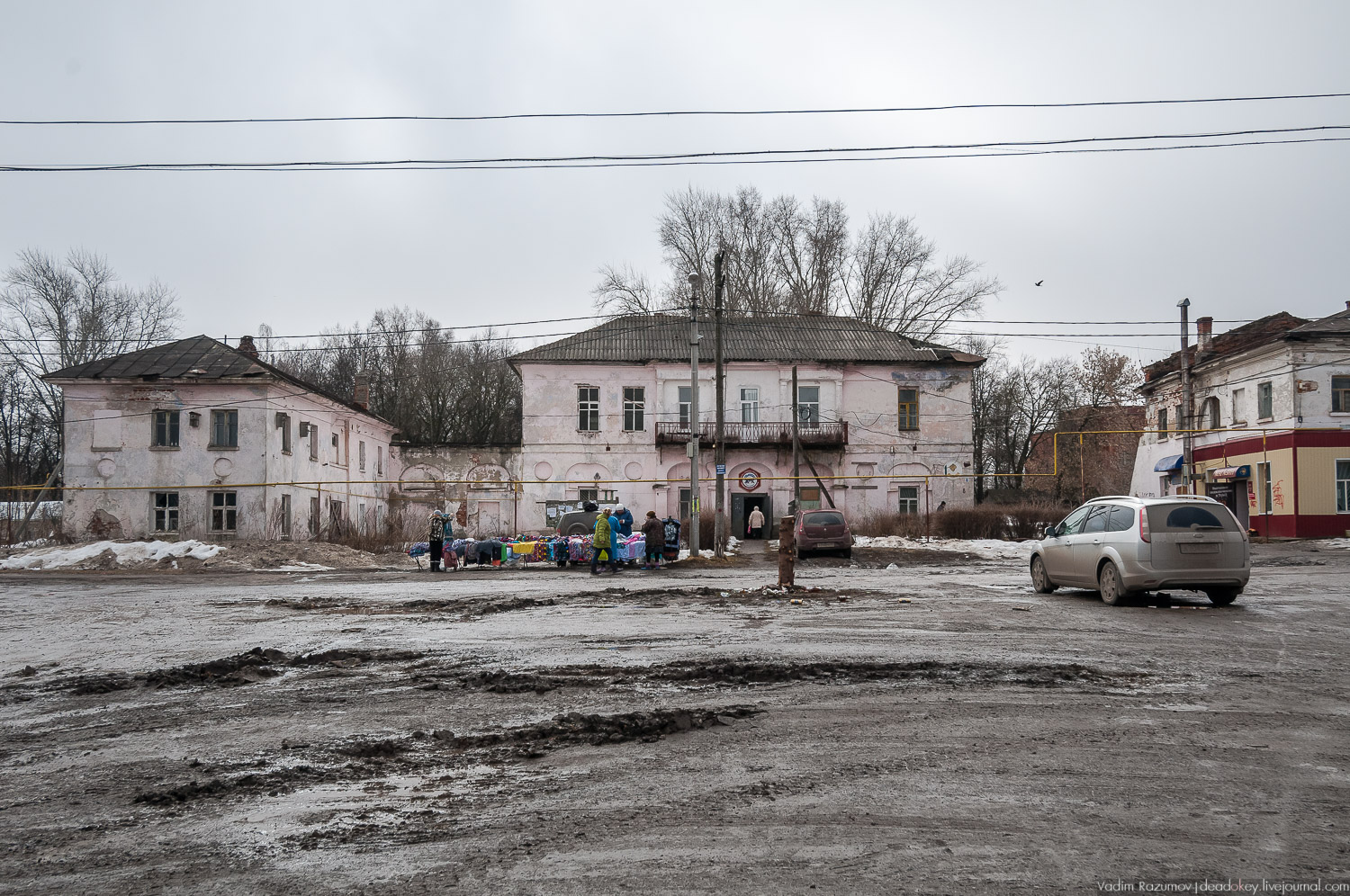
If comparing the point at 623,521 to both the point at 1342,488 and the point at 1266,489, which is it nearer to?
the point at 1266,489

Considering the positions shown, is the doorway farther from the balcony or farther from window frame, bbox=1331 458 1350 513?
window frame, bbox=1331 458 1350 513

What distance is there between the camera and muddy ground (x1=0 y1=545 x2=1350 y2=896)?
402 cm

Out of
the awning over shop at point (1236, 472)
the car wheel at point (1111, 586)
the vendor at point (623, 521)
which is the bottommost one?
the car wheel at point (1111, 586)

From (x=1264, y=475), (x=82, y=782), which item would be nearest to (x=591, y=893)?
(x=82, y=782)

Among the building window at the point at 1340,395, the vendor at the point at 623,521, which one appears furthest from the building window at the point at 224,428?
the building window at the point at 1340,395

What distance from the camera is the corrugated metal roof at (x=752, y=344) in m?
48.9

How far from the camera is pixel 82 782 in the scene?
17.4ft

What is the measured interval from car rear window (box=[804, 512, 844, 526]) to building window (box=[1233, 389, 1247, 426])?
73.4 feet

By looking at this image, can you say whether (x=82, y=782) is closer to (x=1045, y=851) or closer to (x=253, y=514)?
(x=1045, y=851)

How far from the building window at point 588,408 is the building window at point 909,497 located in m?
15.7

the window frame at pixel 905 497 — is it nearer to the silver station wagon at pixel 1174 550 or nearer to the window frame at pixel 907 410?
the window frame at pixel 907 410

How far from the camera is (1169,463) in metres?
47.7

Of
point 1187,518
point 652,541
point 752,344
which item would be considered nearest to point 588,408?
point 752,344

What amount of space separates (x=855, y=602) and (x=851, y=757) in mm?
9309
